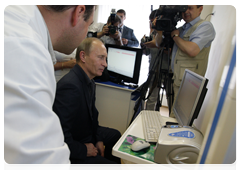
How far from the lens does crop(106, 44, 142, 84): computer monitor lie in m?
1.83

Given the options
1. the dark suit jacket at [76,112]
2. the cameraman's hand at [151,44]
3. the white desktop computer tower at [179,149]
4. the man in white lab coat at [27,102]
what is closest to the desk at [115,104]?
the cameraman's hand at [151,44]

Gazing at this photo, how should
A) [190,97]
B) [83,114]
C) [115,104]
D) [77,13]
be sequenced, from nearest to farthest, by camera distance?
[77,13]
[190,97]
[83,114]
[115,104]

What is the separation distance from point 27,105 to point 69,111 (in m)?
0.72

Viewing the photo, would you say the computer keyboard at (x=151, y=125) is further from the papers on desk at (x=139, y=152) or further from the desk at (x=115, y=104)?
the desk at (x=115, y=104)

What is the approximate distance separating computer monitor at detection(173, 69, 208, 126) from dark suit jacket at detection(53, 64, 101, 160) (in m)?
0.65

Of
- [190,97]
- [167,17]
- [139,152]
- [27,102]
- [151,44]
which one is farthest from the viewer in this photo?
[151,44]

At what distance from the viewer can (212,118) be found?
235mm

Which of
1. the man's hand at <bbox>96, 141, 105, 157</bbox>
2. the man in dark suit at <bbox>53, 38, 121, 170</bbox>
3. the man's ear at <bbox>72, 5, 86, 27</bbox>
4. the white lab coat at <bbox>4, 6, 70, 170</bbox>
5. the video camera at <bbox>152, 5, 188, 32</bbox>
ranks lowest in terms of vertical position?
the man's hand at <bbox>96, 141, 105, 157</bbox>

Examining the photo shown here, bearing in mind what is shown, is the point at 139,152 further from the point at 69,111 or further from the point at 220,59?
the point at 220,59

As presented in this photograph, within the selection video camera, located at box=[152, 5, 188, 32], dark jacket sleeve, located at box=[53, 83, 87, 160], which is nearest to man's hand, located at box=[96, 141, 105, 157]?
dark jacket sleeve, located at box=[53, 83, 87, 160]

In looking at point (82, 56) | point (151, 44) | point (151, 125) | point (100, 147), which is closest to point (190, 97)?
point (151, 125)

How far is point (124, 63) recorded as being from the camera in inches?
77.2

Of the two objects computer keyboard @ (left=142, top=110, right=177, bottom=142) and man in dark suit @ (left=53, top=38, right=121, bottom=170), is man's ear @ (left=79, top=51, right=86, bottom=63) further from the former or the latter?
computer keyboard @ (left=142, top=110, right=177, bottom=142)

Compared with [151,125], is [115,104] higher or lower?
lower
